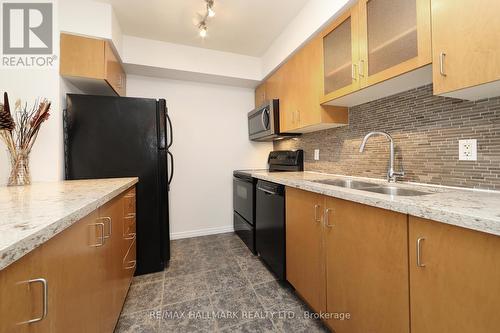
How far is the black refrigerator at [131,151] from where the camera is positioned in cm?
177

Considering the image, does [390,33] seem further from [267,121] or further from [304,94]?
[267,121]

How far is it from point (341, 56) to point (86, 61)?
2097mm

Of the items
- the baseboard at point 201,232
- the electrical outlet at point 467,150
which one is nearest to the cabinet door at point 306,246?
the electrical outlet at point 467,150

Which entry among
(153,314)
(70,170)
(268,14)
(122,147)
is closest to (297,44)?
(268,14)

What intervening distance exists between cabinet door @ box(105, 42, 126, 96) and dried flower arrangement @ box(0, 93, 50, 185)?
55 centimetres

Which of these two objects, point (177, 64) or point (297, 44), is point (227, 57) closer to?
point (177, 64)

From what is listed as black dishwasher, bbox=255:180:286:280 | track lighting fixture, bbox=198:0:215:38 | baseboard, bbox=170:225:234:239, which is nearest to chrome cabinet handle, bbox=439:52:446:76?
black dishwasher, bbox=255:180:286:280

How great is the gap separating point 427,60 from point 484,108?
1.27 feet

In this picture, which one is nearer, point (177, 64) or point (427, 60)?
point (427, 60)

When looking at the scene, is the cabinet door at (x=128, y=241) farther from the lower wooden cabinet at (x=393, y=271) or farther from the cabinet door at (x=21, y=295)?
the lower wooden cabinet at (x=393, y=271)

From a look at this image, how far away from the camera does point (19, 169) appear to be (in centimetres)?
154

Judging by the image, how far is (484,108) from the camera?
111 centimetres

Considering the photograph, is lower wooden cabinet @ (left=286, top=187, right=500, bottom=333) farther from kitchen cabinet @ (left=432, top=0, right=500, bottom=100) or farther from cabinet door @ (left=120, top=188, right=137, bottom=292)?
cabinet door @ (left=120, top=188, right=137, bottom=292)

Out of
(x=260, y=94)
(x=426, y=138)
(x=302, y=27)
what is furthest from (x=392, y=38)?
(x=260, y=94)
